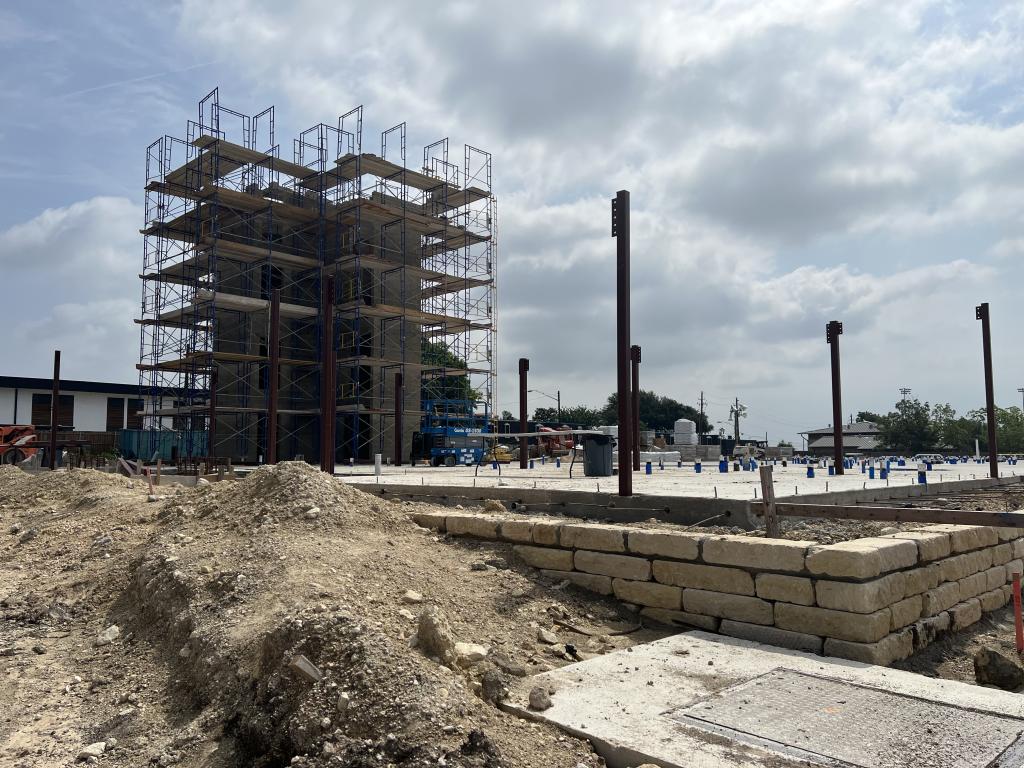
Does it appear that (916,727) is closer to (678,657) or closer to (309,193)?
(678,657)

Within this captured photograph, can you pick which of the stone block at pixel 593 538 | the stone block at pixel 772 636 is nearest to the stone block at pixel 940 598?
the stone block at pixel 772 636

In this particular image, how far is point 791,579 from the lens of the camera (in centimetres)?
624

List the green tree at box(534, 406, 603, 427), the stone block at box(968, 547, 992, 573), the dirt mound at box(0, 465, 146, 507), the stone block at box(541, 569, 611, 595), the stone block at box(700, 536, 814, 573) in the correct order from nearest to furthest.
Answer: the stone block at box(700, 536, 814, 573) < the stone block at box(541, 569, 611, 595) < the stone block at box(968, 547, 992, 573) < the dirt mound at box(0, 465, 146, 507) < the green tree at box(534, 406, 603, 427)

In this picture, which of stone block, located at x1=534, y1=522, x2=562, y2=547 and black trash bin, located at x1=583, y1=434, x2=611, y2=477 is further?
black trash bin, located at x1=583, y1=434, x2=611, y2=477

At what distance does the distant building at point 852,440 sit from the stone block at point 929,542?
6392 cm

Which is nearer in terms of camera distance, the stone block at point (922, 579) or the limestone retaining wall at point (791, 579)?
the limestone retaining wall at point (791, 579)

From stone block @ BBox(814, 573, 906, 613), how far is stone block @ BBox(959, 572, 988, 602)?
7.49 feet

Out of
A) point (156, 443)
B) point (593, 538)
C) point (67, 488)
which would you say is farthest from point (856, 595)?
point (156, 443)

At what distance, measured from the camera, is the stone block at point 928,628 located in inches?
259

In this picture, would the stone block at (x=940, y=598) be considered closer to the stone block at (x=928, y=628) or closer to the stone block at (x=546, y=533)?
the stone block at (x=928, y=628)

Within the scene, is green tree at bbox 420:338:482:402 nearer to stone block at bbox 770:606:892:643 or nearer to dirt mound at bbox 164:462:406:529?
dirt mound at bbox 164:462:406:529

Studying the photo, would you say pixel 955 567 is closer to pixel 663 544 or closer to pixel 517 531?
pixel 663 544

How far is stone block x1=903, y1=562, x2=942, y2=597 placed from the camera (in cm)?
661

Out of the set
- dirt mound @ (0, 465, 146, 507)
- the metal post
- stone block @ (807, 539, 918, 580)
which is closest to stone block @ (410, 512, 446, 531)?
stone block @ (807, 539, 918, 580)
